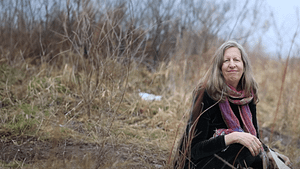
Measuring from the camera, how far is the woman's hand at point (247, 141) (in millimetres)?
1506

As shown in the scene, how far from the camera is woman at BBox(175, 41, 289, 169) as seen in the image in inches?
64.4

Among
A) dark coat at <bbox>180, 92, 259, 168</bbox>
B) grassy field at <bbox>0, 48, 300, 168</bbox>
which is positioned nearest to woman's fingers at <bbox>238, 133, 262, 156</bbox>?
dark coat at <bbox>180, 92, 259, 168</bbox>

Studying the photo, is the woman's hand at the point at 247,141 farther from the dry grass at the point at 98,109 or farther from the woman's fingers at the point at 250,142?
the dry grass at the point at 98,109

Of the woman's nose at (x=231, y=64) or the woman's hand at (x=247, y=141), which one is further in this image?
the woman's nose at (x=231, y=64)

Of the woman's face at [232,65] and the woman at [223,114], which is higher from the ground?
the woman's face at [232,65]

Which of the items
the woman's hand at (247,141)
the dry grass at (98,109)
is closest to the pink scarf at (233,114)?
the woman's hand at (247,141)

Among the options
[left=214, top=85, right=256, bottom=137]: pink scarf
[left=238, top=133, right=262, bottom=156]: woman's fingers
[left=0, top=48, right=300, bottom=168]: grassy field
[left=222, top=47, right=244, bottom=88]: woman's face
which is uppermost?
[left=222, top=47, right=244, bottom=88]: woman's face

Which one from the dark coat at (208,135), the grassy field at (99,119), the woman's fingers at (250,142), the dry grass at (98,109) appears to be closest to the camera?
the woman's fingers at (250,142)

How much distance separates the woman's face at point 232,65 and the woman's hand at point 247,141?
377 mm

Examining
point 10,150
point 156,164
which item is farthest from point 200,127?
point 10,150

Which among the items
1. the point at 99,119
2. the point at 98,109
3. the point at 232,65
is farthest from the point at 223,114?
the point at 98,109

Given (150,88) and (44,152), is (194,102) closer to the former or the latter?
(44,152)

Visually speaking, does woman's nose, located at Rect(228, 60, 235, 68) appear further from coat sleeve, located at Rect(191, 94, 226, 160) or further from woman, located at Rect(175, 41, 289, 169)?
coat sleeve, located at Rect(191, 94, 226, 160)

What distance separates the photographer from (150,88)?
181 inches
